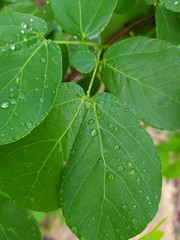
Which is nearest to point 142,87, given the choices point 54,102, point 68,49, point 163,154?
point 54,102

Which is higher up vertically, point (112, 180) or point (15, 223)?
point (112, 180)

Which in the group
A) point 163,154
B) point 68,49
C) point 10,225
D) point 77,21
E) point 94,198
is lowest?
point 163,154

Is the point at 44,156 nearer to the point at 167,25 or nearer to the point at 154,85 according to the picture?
the point at 154,85

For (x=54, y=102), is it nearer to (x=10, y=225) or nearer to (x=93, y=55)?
(x=93, y=55)

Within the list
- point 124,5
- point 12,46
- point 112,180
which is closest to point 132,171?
point 112,180

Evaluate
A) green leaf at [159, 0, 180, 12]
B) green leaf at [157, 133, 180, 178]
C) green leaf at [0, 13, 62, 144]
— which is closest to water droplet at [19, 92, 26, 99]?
green leaf at [0, 13, 62, 144]

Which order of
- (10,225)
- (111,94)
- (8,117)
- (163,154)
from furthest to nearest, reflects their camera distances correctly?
(163,154), (10,225), (111,94), (8,117)
